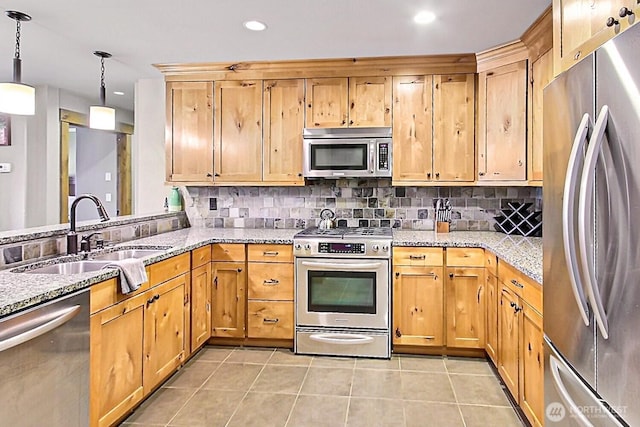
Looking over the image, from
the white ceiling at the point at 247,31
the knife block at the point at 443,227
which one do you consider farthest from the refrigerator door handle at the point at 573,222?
the knife block at the point at 443,227

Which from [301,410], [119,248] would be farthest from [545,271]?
[119,248]

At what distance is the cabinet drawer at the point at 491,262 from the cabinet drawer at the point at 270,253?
145cm

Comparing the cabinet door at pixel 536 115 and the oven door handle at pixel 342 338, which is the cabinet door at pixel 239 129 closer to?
the oven door handle at pixel 342 338

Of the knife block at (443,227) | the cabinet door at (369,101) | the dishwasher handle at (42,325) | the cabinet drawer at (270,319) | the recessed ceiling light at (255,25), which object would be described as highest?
the recessed ceiling light at (255,25)

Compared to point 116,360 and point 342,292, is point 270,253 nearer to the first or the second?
point 342,292

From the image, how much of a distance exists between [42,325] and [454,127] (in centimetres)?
316

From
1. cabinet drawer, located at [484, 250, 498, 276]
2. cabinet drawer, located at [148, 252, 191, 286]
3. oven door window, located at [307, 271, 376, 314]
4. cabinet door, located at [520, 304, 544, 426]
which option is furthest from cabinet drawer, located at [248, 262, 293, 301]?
cabinet door, located at [520, 304, 544, 426]

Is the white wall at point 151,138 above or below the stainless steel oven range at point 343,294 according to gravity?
above

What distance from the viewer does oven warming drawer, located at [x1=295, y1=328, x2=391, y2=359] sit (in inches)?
134

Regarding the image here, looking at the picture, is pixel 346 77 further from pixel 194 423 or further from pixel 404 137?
pixel 194 423

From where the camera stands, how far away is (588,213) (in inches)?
49.6

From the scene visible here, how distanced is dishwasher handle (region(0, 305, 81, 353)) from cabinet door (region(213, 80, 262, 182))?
2257 millimetres

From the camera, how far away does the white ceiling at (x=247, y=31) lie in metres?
2.66

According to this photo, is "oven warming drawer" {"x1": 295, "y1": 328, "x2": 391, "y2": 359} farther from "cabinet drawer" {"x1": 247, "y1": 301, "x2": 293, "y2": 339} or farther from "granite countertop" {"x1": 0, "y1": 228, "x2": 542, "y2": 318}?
"granite countertop" {"x1": 0, "y1": 228, "x2": 542, "y2": 318}
